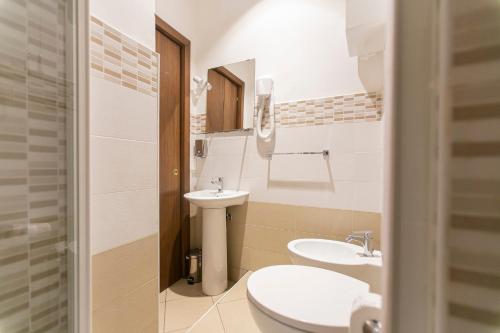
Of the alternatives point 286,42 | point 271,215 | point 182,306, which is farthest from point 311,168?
point 182,306

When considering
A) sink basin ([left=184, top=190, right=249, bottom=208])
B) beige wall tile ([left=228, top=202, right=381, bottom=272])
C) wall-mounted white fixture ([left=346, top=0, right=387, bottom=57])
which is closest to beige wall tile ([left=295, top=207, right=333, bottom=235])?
beige wall tile ([left=228, top=202, right=381, bottom=272])

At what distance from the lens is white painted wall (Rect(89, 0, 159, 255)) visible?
2.44ft

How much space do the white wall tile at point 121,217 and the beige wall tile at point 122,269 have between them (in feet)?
0.10

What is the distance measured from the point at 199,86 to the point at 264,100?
0.70m

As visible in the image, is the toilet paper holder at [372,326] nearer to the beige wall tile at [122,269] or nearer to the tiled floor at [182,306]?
the beige wall tile at [122,269]

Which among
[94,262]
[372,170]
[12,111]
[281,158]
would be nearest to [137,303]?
[94,262]

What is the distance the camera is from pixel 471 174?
0.18 m

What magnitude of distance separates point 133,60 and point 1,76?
0.41 m

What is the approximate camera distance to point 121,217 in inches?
32.8

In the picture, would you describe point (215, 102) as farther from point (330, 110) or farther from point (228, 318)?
point (228, 318)

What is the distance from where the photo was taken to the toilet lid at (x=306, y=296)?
0.74 metres

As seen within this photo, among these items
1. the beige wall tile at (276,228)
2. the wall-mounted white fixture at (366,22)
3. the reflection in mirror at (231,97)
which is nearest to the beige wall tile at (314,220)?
the beige wall tile at (276,228)

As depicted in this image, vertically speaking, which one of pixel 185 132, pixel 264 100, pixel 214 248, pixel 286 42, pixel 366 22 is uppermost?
pixel 286 42

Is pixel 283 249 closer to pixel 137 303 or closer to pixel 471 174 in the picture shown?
pixel 137 303
